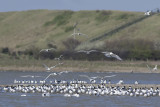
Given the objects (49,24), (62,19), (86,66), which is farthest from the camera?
(62,19)

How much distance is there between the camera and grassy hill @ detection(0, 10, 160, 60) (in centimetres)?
8256

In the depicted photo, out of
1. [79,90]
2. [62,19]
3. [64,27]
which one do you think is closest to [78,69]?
[79,90]

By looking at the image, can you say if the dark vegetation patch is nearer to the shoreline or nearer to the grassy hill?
the grassy hill

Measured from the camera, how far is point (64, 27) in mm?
100250

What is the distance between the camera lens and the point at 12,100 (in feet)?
119

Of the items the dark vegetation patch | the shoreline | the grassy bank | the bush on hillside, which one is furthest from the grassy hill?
the shoreline

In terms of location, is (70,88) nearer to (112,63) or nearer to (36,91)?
(36,91)

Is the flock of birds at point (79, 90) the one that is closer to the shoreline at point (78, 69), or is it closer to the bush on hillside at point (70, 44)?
the shoreline at point (78, 69)

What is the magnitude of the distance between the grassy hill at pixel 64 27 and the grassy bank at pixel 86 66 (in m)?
11.0

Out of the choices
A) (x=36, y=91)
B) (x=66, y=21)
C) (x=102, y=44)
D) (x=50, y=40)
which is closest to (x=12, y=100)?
(x=36, y=91)

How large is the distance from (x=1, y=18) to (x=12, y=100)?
7732 cm

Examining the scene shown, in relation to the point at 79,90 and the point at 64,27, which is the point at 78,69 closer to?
the point at 79,90

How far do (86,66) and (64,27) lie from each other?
1561 inches

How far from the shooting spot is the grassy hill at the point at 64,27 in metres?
82.6
